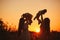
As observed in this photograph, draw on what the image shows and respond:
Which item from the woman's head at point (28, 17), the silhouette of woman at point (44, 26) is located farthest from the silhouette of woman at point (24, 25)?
the silhouette of woman at point (44, 26)

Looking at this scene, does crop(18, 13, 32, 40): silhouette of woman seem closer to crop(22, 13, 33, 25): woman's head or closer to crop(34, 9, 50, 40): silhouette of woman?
crop(22, 13, 33, 25): woman's head

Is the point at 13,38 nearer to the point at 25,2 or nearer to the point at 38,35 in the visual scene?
the point at 38,35

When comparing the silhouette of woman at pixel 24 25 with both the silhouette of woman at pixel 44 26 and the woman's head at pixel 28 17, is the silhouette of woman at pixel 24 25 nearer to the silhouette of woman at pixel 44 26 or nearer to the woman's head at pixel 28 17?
the woman's head at pixel 28 17

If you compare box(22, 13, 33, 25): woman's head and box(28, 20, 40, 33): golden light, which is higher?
box(22, 13, 33, 25): woman's head

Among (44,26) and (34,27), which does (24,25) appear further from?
(44,26)

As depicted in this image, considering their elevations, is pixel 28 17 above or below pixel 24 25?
above

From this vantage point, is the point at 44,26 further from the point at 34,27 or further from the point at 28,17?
the point at 28,17

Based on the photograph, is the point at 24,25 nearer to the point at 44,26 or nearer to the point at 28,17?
the point at 28,17

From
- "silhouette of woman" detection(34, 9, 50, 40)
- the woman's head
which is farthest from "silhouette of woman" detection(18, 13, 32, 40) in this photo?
"silhouette of woman" detection(34, 9, 50, 40)

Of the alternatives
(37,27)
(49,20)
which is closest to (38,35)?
(37,27)

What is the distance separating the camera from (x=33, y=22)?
7.89 ft

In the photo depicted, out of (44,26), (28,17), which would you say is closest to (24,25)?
(28,17)

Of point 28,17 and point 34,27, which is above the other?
point 28,17

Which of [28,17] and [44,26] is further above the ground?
[28,17]
